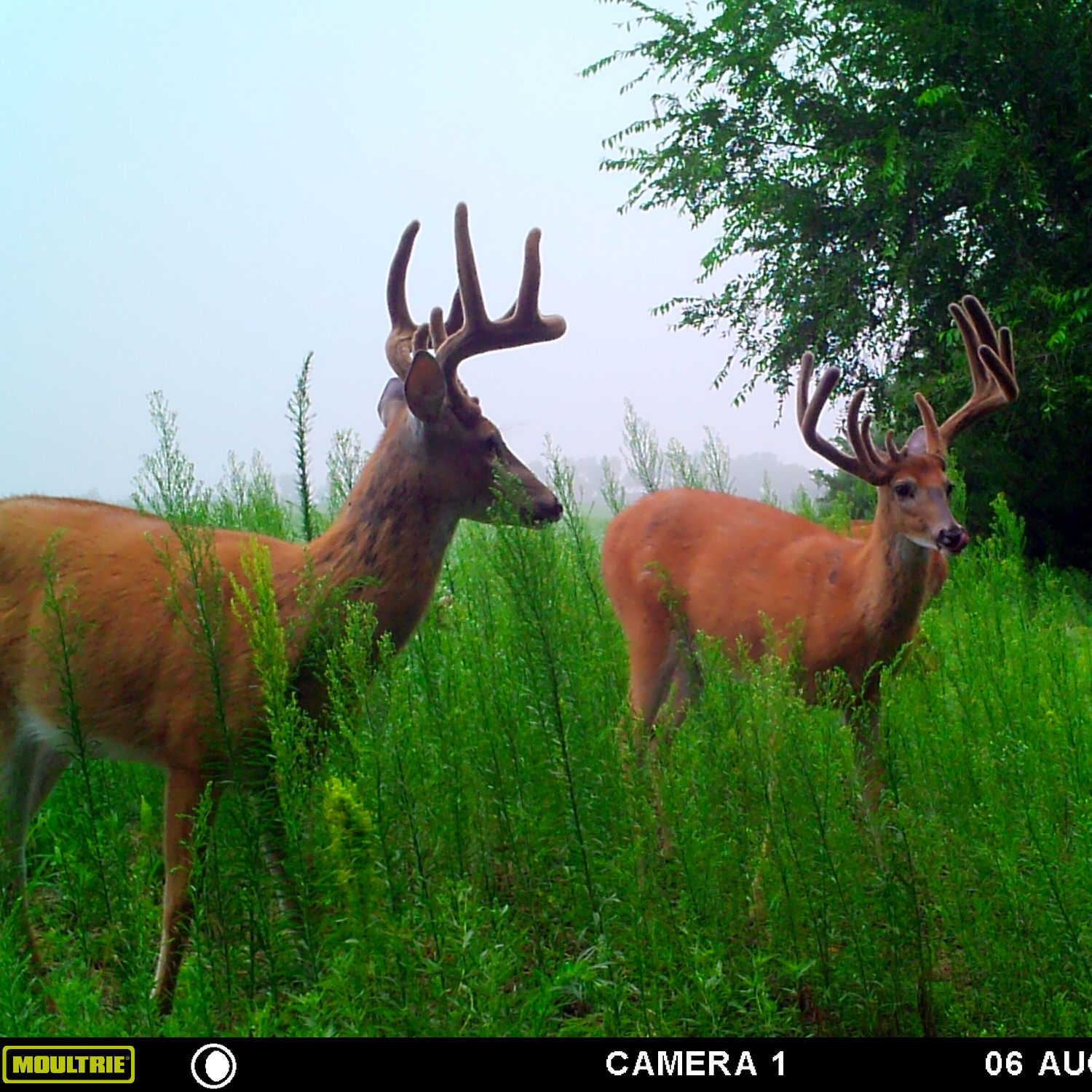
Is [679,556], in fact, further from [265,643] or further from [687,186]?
[687,186]

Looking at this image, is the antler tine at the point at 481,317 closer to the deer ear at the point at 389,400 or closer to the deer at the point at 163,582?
the deer at the point at 163,582

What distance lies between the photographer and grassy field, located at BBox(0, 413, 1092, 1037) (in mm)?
1553

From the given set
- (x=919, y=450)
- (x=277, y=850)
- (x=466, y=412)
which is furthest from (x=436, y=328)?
(x=919, y=450)

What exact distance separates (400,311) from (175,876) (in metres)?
1.43

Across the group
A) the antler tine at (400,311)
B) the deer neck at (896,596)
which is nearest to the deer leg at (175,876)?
the antler tine at (400,311)

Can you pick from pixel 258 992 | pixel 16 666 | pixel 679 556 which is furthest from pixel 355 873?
pixel 679 556

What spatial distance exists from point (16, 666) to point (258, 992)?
2.64 feet

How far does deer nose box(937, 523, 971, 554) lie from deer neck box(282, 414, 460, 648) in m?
1.37

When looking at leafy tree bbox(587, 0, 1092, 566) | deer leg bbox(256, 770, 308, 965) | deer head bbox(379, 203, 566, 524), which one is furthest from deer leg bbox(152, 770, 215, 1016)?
leafy tree bbox(587, 0, 1092, 566)

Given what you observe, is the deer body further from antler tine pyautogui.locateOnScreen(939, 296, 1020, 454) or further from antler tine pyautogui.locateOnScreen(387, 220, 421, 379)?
antler tine pyautogui.locateOnScreen(387, 220, 421, 379)

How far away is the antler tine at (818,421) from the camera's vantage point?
2957 mm

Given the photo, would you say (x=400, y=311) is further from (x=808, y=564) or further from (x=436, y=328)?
(x=808, y=564)

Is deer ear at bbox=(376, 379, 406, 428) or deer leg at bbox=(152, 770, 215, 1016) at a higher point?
deer ear at bbox=(376, 379, 406, 428)
